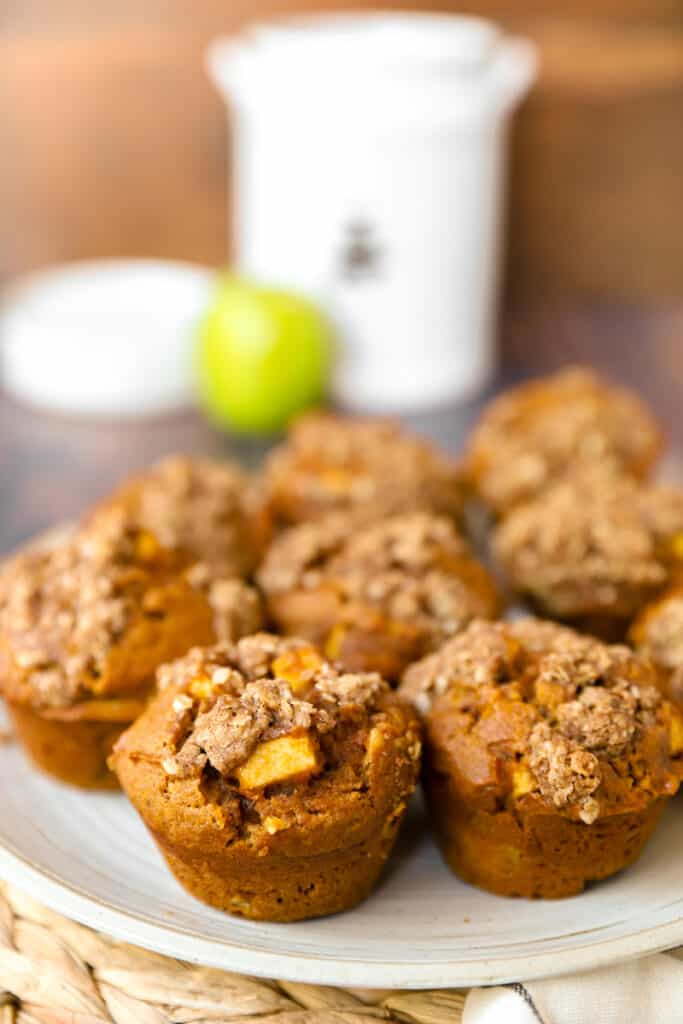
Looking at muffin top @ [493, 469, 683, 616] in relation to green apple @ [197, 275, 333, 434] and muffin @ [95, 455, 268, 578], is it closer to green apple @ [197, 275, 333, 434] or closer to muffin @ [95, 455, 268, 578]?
muffin @ [95, 455, 268, 578]

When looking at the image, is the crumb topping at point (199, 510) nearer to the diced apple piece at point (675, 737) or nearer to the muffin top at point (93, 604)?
the muffin top at point (93, 604)

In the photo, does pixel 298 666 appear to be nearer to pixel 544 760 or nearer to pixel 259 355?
pixel 544 760

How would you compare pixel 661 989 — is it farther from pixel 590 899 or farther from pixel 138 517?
pixel 138 517

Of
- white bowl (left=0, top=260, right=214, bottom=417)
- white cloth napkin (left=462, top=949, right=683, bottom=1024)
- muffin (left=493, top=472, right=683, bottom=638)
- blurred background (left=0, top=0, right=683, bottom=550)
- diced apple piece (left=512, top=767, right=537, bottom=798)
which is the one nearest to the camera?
white cloth napkin (left=462, top=949, right=683, bottom=1024)

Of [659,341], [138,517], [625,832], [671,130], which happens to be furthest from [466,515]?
[671,130]

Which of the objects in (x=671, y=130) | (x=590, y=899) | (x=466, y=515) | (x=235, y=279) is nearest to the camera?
(x=590, y=899)

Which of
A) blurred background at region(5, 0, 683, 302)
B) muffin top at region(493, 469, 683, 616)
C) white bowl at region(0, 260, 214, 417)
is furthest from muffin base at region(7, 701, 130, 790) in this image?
blurred background at region(5, 0, 683, 302)
